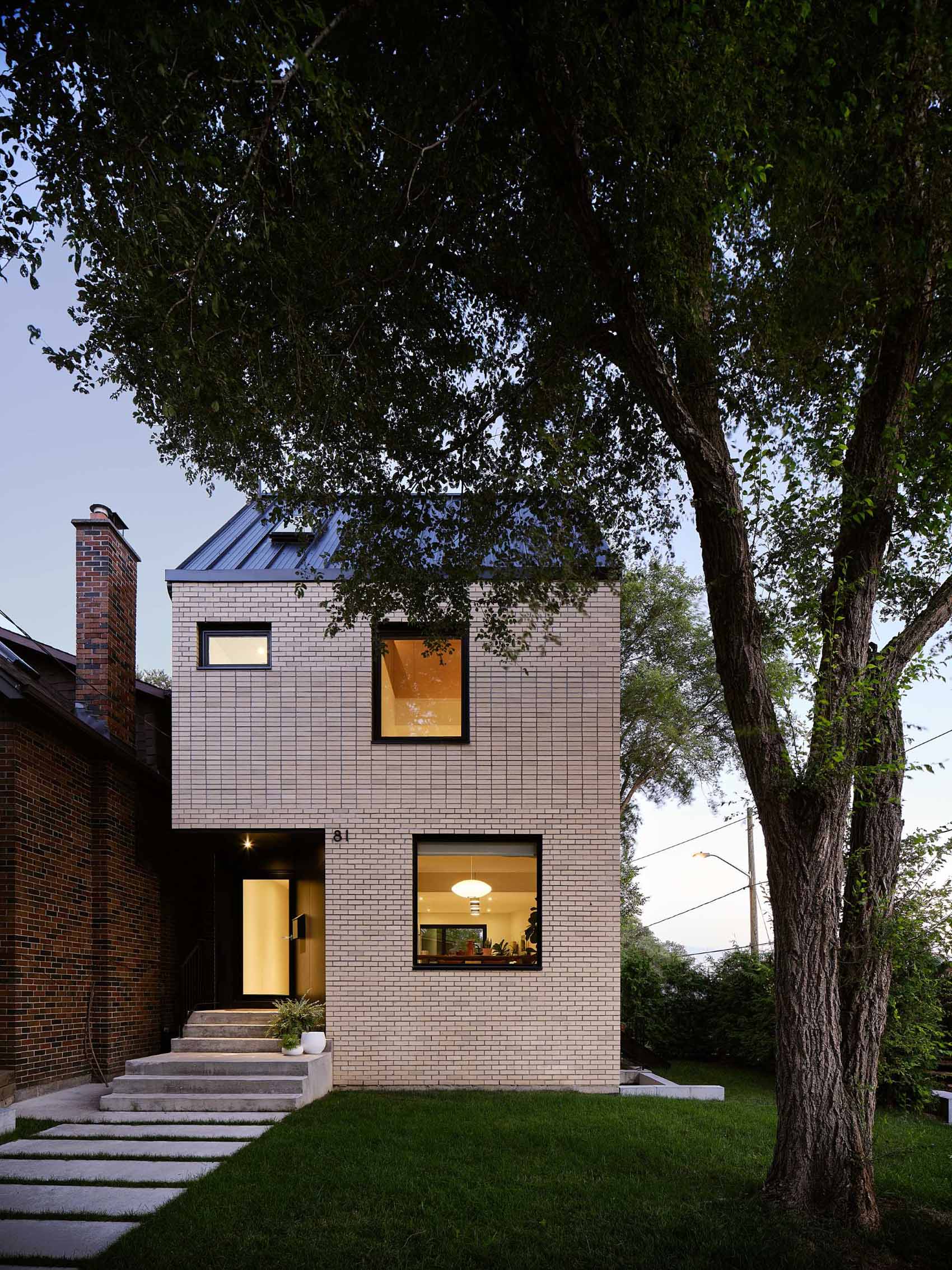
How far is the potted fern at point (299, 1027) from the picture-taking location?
35.3ft

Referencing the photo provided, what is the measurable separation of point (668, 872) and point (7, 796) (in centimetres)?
1871

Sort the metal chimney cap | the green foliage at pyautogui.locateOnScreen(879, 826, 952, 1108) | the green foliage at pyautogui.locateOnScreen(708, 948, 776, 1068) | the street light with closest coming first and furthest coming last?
the green foliage at pyautogui.locateOnScreen(879, 826, 952, 1108) → the metal chimney cap → the green foliage at pyautogui.locateOnScreen(708, 948, 776, 1068) → the street light

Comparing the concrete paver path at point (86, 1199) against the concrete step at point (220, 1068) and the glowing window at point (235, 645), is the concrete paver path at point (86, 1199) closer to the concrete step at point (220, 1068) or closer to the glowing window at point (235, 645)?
the concrete step at point (220, 1068)

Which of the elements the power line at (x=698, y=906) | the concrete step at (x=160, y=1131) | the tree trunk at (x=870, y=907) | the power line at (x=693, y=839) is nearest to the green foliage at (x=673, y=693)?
the power line at (x=693, y=839)

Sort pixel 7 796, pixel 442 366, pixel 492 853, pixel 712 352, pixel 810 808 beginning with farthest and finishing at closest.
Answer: pixel 492 853 < pixel 7 796 < pixel 442 366 < pixel 712 352 < pixel 810 808

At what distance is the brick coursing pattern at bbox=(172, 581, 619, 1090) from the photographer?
37.0ft

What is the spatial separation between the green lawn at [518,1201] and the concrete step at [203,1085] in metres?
0.65

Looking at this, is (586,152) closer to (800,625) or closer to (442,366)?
(442,366)

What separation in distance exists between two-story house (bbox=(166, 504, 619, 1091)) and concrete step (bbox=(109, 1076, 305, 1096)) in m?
1.47

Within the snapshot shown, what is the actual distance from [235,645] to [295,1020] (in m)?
4.34

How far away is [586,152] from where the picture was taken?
617 cm

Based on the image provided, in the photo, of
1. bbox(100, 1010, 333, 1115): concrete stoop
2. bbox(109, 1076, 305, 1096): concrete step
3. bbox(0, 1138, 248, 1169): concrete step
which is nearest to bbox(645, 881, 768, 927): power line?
bbox(100, 1010, 333, 1115): concrete stoop

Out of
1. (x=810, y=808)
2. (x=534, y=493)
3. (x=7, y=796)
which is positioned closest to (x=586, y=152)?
(x=534, y=493)

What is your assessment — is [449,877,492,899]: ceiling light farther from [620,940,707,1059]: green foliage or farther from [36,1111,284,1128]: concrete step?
[620,940,707,1059]: green foliage
